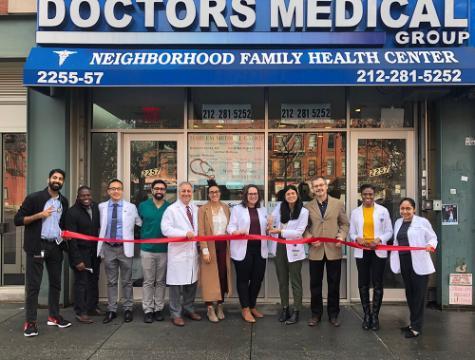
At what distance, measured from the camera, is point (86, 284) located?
20.7 ft

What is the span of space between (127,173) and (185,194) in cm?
169

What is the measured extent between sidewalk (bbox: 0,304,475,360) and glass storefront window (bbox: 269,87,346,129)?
9.07 ft

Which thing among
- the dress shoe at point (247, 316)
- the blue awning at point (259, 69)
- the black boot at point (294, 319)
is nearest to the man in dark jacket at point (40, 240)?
the blue awning at point (259, 69)


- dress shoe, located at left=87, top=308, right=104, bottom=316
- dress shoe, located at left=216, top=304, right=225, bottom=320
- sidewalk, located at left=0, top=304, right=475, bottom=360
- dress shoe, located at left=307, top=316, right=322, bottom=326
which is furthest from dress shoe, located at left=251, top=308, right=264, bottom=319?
dress shoe, located at left=87, top=308, right=104, bottom=316

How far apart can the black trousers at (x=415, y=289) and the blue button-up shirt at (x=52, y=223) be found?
4.03 m

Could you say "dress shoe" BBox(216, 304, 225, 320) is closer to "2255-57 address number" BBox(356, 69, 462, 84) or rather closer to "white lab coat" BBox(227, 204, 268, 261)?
"white lab coat" BBox(227, 204, 268, 261)

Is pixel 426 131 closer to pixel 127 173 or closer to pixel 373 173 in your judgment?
pixel 373 173

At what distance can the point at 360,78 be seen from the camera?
6.17m

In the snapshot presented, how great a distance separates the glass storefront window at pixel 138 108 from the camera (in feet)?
24.5

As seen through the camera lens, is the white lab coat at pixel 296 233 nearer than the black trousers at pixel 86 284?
Yes

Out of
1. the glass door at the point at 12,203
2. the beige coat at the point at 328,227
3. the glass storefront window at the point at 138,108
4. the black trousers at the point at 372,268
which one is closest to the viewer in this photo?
the black trousers at the point at 372,268

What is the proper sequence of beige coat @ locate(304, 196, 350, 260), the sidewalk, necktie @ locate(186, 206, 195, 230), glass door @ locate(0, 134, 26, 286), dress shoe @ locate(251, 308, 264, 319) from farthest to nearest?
1. glass door @ locate(0, 134, 26, 286)
2. dress shoe @ locate(251, 308, 264, 319)
3. necktie @ locate(186, 206, 195, 230)
4. beige coat @ locate(304, 196, 350, 260)
5. the sidewalk

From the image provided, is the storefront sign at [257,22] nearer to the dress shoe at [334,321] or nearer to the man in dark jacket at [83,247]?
the man in dark jacket at [83,247]

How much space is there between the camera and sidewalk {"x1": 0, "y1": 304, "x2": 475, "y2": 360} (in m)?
5.15
